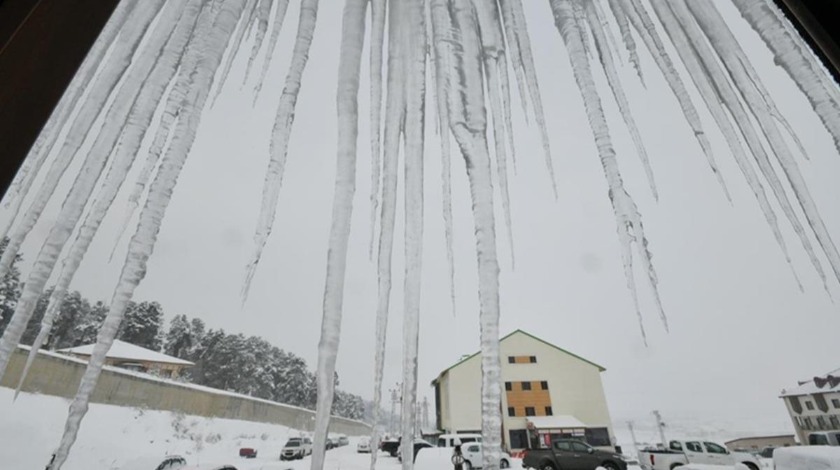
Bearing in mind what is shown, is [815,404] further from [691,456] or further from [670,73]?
[670,73]

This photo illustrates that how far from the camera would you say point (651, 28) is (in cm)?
98

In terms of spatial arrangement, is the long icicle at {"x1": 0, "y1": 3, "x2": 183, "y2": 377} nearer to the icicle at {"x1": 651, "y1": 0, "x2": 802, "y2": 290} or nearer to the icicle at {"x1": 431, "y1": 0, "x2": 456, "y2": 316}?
the icicle at {"x1": 431, "y1": 0, "x2": 456, "y2": 316}

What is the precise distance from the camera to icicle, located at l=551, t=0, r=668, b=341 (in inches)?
35.1

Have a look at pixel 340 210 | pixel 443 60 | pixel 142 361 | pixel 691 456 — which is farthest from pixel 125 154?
pixel 142 361

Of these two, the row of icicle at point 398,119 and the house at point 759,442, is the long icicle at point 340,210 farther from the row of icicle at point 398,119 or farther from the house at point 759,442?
the house at point 759,442

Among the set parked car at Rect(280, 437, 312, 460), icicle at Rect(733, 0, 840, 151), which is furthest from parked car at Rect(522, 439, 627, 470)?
icicle at Rect(733, 0, 840, 151)

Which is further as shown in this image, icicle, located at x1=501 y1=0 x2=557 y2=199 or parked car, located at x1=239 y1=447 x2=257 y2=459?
parked car, located at x1=239 y1=447 x2=257 y2=459

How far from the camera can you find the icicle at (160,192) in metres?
0.65

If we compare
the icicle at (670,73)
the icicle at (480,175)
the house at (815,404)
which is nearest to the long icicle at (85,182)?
the icicle at (480,175)

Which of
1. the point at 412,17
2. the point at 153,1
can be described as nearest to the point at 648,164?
the point at 412,17

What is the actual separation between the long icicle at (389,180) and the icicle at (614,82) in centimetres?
59

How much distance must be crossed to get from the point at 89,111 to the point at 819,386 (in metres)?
34.7

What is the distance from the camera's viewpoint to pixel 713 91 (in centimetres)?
87

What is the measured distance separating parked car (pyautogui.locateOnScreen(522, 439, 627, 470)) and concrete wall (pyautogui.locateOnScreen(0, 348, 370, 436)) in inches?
217
